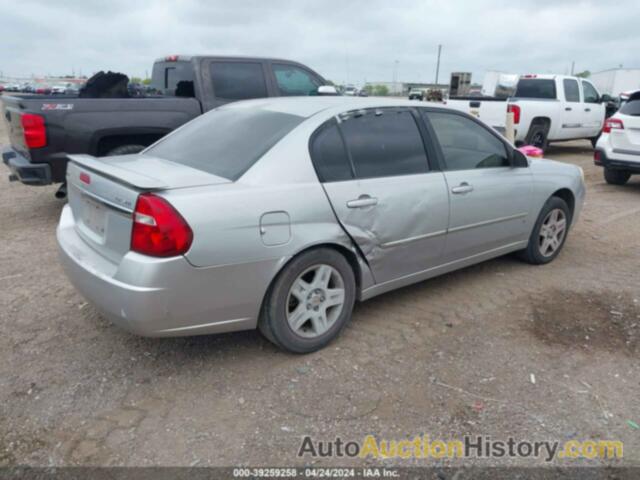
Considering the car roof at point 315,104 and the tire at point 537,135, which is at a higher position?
the car roof at point 315,104

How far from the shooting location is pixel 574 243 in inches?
231

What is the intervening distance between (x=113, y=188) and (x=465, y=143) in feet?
9.01

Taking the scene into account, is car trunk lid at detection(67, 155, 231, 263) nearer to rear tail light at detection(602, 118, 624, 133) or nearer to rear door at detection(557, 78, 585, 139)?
rear tail light at detection(602, 118, 624, 133)

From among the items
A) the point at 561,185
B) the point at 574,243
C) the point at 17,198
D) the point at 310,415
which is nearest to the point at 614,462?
the point at 310,415

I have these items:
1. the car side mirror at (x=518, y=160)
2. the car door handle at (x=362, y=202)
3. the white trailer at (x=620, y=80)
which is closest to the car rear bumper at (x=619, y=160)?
the car side mirror at (x=518, y=160)

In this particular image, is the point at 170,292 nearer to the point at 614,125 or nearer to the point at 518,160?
the point at 518,160

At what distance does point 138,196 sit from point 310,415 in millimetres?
1467

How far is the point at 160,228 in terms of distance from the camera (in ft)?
8.67

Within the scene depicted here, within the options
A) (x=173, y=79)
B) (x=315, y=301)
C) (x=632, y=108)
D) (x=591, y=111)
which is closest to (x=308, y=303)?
(x=315, y=301)

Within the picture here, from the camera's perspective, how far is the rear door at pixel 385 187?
3.35 m

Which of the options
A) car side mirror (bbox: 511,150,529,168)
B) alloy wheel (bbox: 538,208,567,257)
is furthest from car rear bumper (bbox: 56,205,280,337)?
alloy wheel (bbox: 538,208,567,257)

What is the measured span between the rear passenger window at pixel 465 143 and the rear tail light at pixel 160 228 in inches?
86.6

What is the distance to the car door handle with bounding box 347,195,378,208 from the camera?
10.9ft

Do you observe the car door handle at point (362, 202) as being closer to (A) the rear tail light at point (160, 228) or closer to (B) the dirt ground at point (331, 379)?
(B) the dirt ground at point (331, 379)
